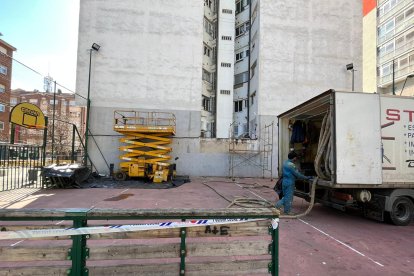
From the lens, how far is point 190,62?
2120cm

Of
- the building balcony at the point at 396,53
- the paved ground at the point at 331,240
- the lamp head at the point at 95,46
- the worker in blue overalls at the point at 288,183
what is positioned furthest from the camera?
the building balcony at the point at 396,53

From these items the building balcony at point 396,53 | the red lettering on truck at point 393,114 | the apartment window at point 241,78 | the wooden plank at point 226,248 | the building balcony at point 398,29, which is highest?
Result: the building balcony at point 398,29

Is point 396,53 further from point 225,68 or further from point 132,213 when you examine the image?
point 132,213

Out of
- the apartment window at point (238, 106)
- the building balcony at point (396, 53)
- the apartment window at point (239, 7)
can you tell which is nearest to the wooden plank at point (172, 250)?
the apartment window at point (238, 106)

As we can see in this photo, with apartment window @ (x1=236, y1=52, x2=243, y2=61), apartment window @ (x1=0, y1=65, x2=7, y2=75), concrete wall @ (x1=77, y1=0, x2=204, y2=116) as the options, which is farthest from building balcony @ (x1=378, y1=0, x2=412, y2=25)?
apartment window @ (x1=0, y1=65, x2=7, y2=75)

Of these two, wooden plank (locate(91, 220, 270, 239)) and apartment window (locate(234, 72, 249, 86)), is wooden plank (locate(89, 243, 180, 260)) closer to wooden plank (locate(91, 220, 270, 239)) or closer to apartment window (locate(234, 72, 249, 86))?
wooden plank (locate(91, 220, 270, 239))

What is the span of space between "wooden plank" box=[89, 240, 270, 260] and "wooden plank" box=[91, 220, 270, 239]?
79mm

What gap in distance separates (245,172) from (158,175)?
6.97 meters

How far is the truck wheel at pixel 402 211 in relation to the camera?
280 inches

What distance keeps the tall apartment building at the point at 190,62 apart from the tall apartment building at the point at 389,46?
13.9 metres

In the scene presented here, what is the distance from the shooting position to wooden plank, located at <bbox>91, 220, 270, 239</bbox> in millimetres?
2561

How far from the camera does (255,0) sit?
2516cm

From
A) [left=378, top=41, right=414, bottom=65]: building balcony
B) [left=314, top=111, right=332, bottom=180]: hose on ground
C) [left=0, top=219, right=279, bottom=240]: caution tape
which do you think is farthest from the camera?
[left=378, top=41, right=414, bottom=65]: building balcony

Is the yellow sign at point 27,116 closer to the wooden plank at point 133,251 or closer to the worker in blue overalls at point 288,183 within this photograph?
the worker in blue overalls at point 288,183
